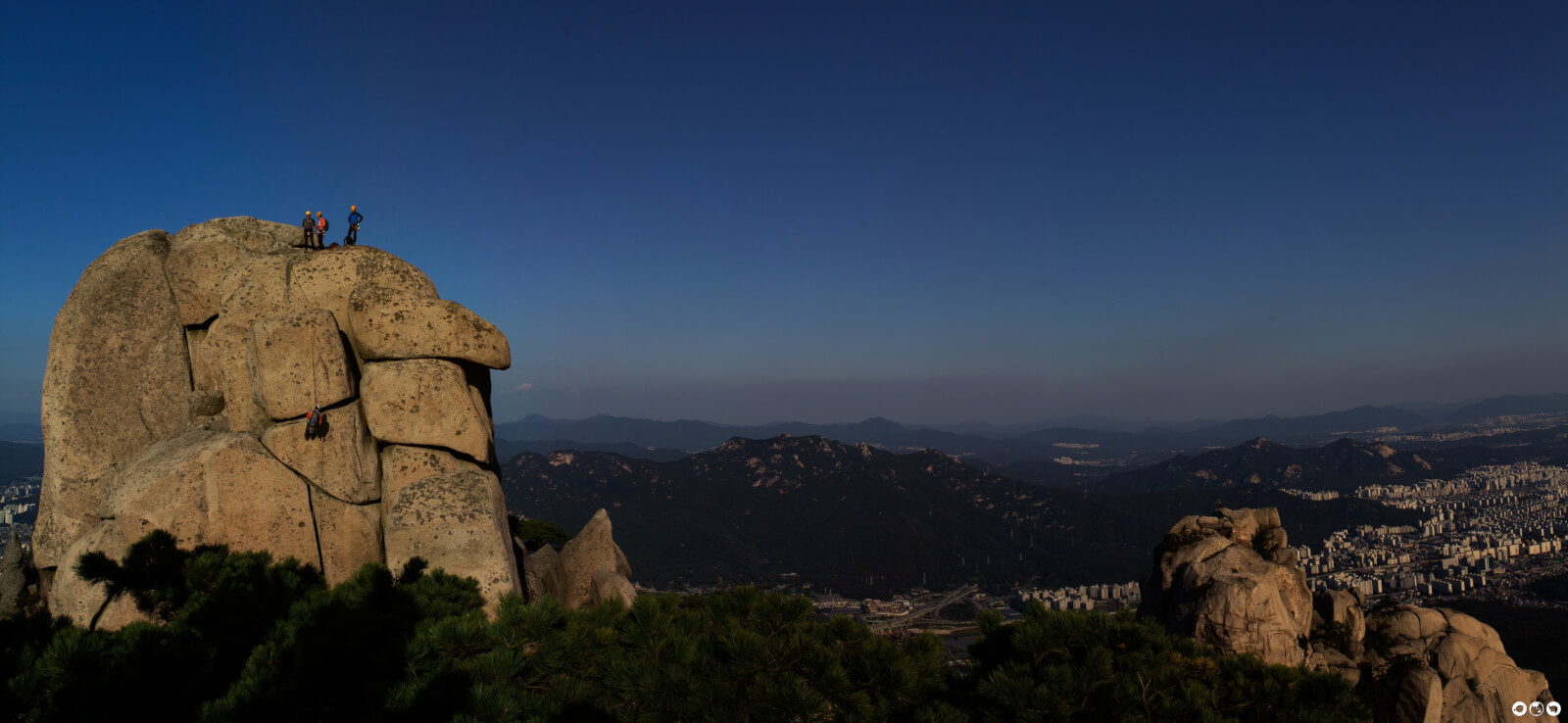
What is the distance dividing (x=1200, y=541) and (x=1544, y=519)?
23233 centimetres

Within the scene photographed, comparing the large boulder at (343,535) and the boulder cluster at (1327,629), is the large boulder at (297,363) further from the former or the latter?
the boulder cluster at (1327,629)

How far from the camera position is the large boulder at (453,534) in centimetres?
1597

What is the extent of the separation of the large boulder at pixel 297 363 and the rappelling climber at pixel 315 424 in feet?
0.86

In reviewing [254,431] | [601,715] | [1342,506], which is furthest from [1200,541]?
[1342,506]

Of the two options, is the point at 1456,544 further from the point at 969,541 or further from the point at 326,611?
the point at 326,611

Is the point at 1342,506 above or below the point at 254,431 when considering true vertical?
below

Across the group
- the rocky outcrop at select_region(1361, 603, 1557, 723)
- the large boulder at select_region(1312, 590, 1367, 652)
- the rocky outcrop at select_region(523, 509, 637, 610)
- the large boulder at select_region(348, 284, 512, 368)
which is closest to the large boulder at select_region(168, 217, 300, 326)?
the large boulder at select_region(348, 284, 512, 368)

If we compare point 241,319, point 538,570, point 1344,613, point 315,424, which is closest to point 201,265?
point 241,319

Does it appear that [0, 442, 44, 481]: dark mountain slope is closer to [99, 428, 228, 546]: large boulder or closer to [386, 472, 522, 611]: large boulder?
[99, 428, 228, 546]: large boulder

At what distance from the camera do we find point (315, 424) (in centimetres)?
1669

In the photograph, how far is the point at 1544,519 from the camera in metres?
171

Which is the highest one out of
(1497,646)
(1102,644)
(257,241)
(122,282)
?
(257,241)

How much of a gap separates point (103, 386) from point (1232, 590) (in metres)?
32.2

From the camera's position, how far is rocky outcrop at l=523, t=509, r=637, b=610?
806 inches
